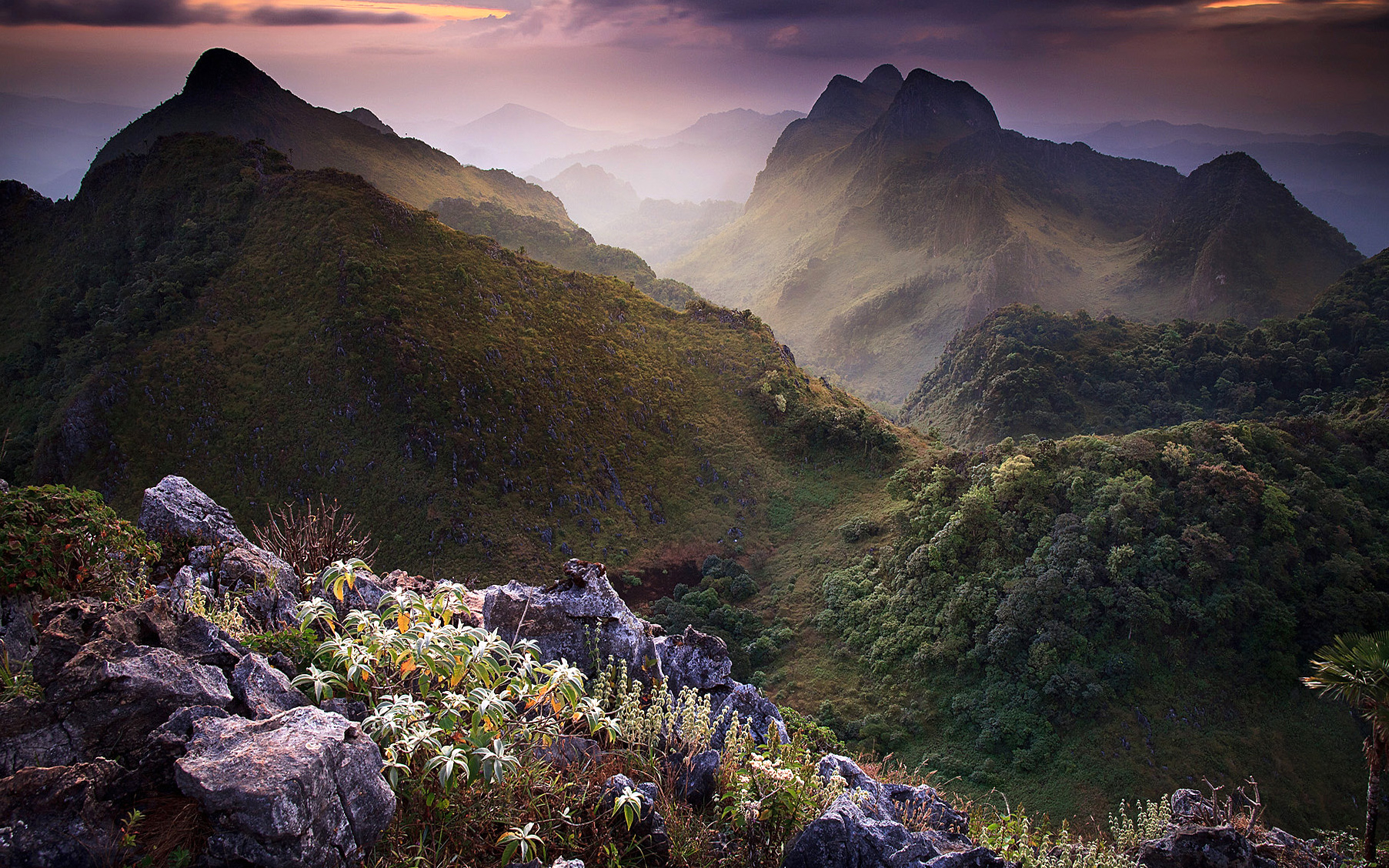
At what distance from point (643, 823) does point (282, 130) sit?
146388mm

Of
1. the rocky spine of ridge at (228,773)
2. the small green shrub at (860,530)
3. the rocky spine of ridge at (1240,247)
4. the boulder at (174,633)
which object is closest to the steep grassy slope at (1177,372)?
the rocky spine of ridge at (1240,247)

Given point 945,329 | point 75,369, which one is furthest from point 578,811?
point 945,329

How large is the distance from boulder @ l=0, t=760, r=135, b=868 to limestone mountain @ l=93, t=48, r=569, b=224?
120759 millimetres

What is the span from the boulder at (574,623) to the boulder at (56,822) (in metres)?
6.18

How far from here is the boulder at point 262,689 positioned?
5.83m

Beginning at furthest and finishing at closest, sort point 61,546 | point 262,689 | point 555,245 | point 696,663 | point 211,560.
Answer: point 555,245 → point 696,663 → point 211,560 → point 61,546 → point 262,689

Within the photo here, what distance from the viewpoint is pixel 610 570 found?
1676 inches

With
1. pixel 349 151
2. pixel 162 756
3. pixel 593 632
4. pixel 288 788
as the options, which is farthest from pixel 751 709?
pixel 349 151

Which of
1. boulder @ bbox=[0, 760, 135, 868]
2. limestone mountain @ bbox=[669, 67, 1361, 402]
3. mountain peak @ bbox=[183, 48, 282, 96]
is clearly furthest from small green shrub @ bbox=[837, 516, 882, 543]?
mountain peak @ bbox=[183, 48, 282, 96]

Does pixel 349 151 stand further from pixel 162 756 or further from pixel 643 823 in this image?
pixel 643 823

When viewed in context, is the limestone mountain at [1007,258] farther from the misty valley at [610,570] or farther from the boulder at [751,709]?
the boulder at [751,709]

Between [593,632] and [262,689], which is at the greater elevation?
[262,689]

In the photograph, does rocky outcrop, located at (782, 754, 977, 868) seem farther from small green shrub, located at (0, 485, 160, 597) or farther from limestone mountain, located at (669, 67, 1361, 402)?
limestone mountain, located at (669, 67, 1361, 402)

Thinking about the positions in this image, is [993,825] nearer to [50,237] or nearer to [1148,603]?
[1148,603]
